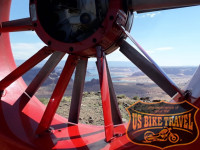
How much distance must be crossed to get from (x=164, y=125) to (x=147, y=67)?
0.66 meters

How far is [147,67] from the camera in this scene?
221 cm

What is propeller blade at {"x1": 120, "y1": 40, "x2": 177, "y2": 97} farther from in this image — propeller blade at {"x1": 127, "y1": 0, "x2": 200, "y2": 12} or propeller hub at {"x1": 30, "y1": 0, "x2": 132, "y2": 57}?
propeller blade at {"x1": 127, "y1": 0, "x2": 200, "y2": 12}

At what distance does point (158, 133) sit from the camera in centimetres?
184

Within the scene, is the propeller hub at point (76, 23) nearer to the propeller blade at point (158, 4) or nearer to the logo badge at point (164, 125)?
the propeller blade at point (158, 4)

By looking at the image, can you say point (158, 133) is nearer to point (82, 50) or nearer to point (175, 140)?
point (175, 140)

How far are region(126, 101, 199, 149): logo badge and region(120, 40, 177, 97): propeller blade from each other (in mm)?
192

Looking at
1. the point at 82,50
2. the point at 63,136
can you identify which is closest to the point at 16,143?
the point at 63,136

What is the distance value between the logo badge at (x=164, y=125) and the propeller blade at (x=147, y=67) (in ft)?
0.63

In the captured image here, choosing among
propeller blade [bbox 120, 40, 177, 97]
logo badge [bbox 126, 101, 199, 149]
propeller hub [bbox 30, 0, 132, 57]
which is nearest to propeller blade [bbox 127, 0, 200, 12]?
propeller hub [bbox 30, 0, 132, 57]

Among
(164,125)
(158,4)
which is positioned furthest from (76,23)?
(164,125)

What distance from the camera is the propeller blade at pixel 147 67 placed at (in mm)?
2104

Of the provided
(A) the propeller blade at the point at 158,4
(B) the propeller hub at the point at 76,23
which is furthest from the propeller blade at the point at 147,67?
(A) the propeller blade at the point at 158,4

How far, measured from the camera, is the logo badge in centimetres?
164

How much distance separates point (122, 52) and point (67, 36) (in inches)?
26.5
